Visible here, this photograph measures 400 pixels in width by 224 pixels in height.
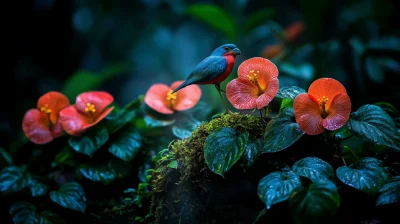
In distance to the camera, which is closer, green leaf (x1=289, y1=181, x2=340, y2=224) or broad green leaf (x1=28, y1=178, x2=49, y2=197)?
green leaf (x1=289, y1=181, x2=340, y2=224)

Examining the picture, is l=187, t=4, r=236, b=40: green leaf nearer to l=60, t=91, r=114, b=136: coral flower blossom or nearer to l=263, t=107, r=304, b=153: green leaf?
l=60, t=91, r=114, b=136: coral flower blossom

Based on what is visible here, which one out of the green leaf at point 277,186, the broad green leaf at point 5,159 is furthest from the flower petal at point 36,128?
the green leaf at point 277,186

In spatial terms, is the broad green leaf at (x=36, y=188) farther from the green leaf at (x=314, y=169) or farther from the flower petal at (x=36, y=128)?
the green leaf at (x=314, y=169)

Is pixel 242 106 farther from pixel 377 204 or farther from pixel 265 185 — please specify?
pixel 377 204

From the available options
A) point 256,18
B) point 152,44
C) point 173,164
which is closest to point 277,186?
point 173,164

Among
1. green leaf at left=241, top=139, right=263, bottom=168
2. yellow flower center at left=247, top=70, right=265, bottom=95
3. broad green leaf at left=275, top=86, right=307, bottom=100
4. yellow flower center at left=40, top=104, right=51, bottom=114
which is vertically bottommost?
green leaf at left=241, top=139, right=263, bottom=168

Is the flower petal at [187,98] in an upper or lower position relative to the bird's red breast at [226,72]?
lower

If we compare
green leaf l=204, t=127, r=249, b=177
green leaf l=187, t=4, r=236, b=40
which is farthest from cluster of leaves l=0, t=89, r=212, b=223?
green leaf l=187, t=4, r=236, b=40
